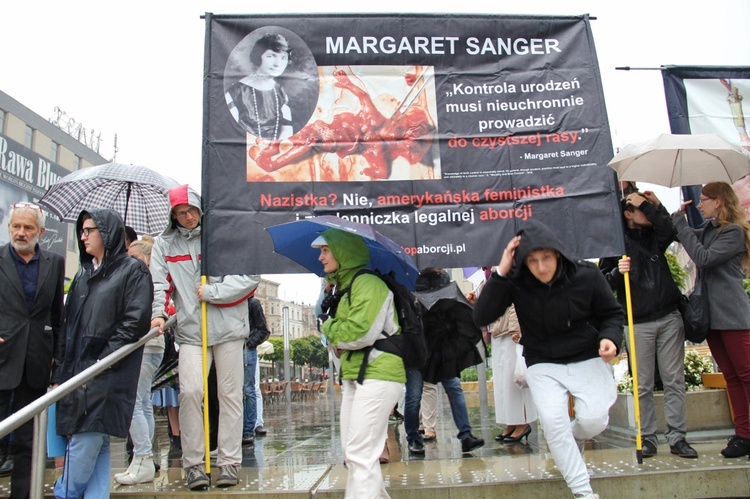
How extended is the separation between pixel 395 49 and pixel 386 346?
2873mm

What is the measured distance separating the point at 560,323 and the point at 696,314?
1.82 m

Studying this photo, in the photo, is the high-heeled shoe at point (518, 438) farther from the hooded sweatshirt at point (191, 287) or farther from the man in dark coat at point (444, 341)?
the hooded sweatshirt at point (191, 287)

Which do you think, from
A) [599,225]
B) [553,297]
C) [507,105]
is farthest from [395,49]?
[553,297]

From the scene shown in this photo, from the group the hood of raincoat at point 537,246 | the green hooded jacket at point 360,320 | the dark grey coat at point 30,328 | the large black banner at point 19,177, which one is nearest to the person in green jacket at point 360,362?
the green hooded jacket at point 360,320

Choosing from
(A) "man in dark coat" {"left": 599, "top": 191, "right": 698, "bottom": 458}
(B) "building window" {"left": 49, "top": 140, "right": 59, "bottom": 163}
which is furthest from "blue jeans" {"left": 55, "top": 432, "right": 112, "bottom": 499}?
(B) "building window" {"left": 49, "top": 140, "right": 59, "bottom": 163}

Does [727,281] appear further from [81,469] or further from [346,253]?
[81,469]

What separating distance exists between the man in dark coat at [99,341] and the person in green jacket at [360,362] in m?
1.39

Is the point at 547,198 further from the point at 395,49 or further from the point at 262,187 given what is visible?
→ the point at 262,187

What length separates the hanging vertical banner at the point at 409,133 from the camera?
511cm

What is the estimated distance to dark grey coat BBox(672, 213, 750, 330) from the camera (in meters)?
4.94

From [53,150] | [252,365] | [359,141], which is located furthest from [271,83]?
[53,150]

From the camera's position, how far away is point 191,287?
4980 millimetres

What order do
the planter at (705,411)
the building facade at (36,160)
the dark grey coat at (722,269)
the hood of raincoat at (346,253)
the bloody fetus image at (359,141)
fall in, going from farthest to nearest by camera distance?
the building facade at (36,160) → the planter at (705,411) → the bloody fetus image at (359,141) → the dark grey coat at (722,269) → the hood of raincoat at (346,253)

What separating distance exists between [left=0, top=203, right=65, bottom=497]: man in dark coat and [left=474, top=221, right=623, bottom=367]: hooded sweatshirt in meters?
3.15
